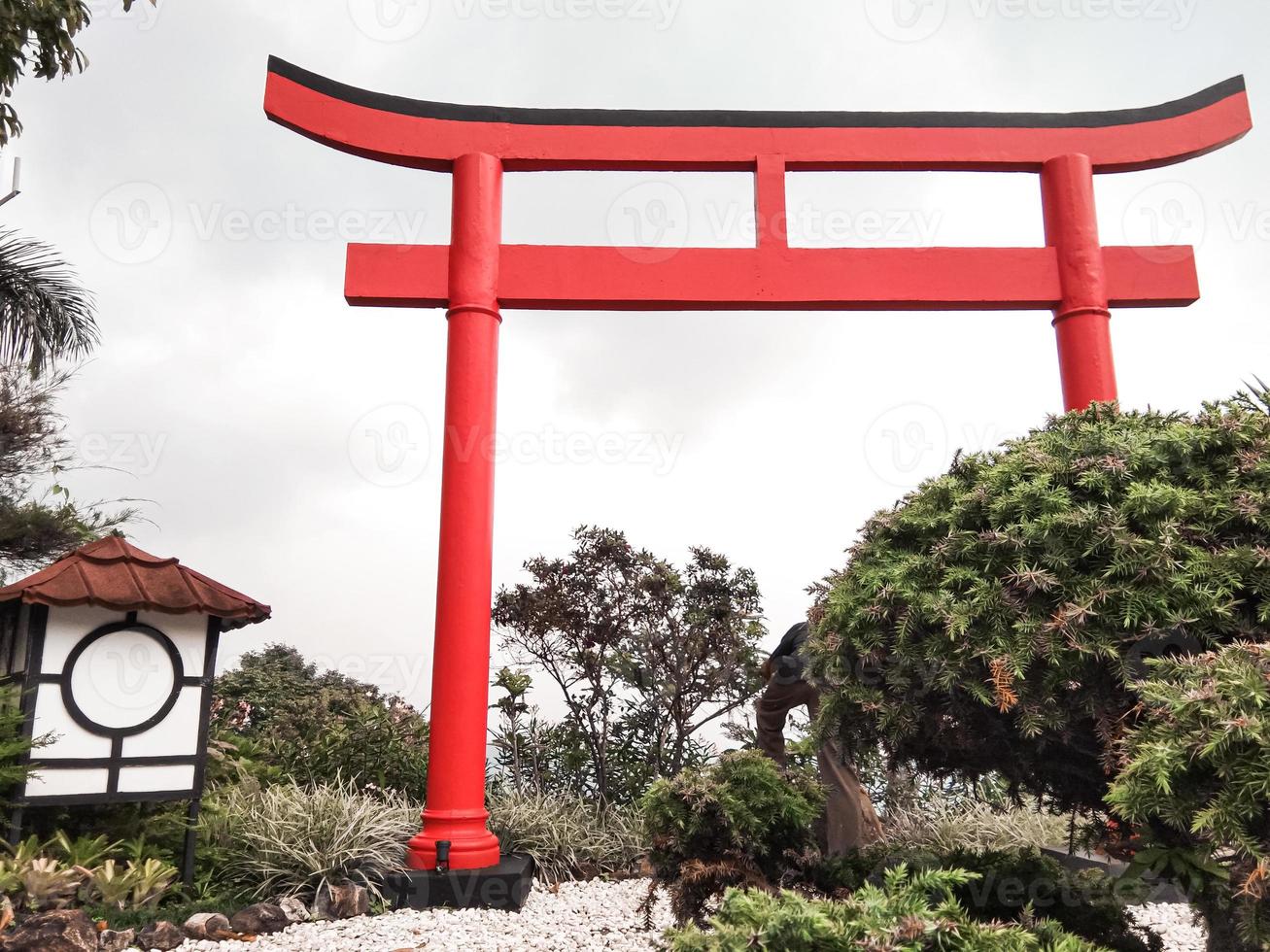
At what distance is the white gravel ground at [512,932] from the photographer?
3963 mm

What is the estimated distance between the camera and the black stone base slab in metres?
4.70

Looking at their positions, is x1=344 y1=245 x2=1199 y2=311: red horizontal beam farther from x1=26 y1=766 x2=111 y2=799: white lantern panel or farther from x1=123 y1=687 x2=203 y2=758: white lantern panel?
x1=26 y1=766 x2=111 y2=799: white lantern panel

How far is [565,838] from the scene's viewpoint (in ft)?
18.7

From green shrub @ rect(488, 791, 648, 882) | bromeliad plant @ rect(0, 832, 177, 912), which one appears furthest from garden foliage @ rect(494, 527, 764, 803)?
bromeliad plant @ rect(0, 832, 177, 912)

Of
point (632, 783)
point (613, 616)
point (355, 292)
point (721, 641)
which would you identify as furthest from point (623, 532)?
point (355, 292)

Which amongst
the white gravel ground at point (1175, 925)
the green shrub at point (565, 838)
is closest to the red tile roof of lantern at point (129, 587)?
the green shrub at point (565, 838)

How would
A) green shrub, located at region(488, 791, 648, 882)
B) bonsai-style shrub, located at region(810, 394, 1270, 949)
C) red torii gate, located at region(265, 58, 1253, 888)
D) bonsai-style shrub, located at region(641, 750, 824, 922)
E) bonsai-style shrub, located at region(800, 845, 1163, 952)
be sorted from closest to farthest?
1. bonsai-style shrub, located at region(810, 394, 1270, 949)
2. bonsai-style shrub, located at region(800, 845, 1163, 952)
3. bonsai-style shrub, located at region(641, 750, 824, 922)
4. red torii gate, located at region(265, 58, 1253, 888)
5. green shrub, located at region(488, 791, 648, 882)

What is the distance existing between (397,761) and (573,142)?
4589 mm

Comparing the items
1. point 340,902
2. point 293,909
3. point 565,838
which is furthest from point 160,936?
point 565,838

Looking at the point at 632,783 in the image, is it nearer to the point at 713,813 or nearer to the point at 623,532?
the point at 623,532

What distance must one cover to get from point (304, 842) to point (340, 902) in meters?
0.49

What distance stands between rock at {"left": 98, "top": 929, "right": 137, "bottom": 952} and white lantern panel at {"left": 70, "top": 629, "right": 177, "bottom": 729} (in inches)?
43.3

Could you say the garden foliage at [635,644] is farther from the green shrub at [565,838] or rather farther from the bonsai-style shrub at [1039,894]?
the bonsai-style shrub at [1039,894]

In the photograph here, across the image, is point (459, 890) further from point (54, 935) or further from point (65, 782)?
point (65, 782)
